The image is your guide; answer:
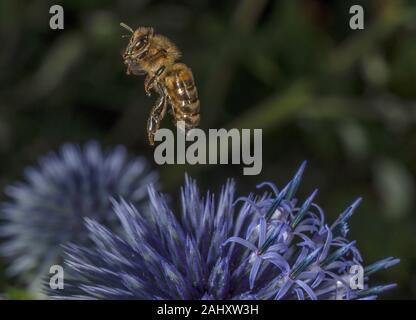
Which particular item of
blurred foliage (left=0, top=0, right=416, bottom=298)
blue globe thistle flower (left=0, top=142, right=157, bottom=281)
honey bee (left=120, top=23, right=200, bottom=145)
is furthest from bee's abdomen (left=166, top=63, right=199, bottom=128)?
blurred foliage (left=0, top=0, right=416, bottom=298)

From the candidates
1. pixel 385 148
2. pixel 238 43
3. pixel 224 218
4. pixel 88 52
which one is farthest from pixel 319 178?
pixel 224 218

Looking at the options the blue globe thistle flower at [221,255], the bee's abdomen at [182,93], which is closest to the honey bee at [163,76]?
the bee's abdomen at [182,93]

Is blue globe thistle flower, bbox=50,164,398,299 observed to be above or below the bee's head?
below

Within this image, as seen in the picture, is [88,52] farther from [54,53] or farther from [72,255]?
[72,255]

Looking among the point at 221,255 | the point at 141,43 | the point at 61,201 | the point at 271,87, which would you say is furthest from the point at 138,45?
the point at 271,87

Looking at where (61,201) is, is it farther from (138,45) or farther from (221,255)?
(221,255)

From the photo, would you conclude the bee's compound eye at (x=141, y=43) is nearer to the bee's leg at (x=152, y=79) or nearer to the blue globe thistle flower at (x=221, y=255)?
the bee's leg at (x=152, y=79)

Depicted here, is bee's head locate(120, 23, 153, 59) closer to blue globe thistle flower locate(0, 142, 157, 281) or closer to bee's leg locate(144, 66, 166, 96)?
bee's leg locate(144, 66, 166, 96)
